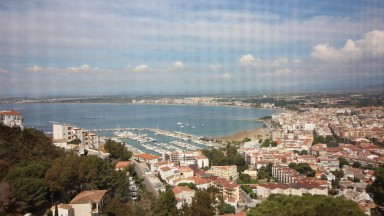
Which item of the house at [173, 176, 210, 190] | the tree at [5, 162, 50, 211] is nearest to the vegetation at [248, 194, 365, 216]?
the tree at [5, 162, 50, 211]

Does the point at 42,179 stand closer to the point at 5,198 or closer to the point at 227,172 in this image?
the point at 5,198

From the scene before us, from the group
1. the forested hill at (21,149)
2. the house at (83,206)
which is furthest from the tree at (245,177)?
the house at (83,206)

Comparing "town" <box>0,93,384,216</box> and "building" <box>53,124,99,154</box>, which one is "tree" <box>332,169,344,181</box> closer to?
"town" <box>0,93,384,216</box>

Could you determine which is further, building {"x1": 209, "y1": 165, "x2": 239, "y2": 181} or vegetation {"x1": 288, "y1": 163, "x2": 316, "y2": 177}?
vegetation {"x1": 288, "y1": 163, "x2": 316, "y2": 177}

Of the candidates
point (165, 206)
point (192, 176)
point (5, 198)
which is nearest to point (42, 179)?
point (5, 198)

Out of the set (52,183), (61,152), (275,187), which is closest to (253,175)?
(275,187)

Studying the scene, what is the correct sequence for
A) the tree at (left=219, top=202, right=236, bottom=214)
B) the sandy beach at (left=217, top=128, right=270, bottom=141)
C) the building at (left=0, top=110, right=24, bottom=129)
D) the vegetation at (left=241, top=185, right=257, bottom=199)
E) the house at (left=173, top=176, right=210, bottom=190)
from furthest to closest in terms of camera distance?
1. the sandy beach at (left=217, top=128, right=270, bottom=141)
2. the house at (left=173, top=176, right=210, bottom=190)
3. the vegetation at (left=241, top=185, right=257, bottom=199)
4. the building at (left=0, top=110, right=24, bottom=129)
5. the tree at (left=219, top=202, right=236, bottom=214)

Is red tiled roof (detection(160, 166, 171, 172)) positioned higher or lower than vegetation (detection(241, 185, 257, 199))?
higher
